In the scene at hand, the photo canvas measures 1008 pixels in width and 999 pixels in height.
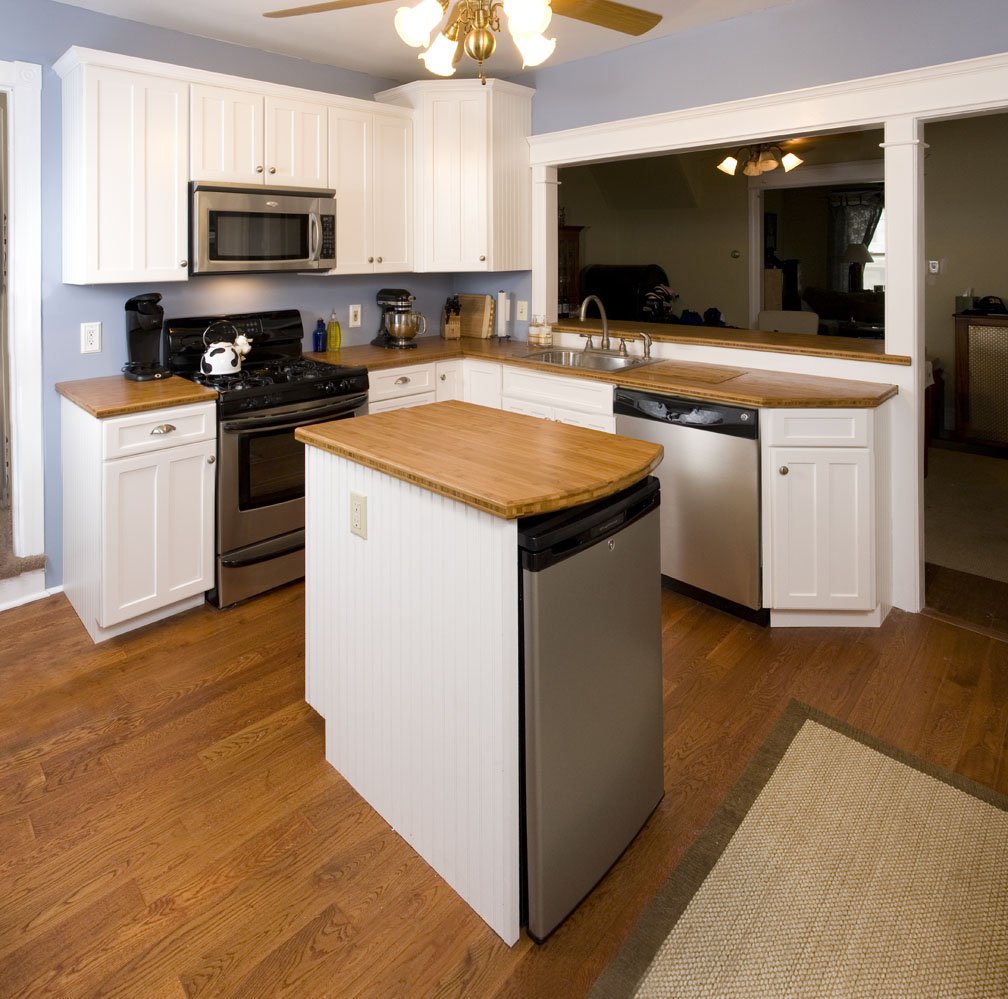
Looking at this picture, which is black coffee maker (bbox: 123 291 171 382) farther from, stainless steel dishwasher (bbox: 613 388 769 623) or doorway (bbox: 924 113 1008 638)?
doorway (bbox: 924 113 1008 638)

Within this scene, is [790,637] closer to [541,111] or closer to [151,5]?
[541,111]

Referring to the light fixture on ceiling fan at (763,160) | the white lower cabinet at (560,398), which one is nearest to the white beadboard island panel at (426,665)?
the white lower cabinet at (560,398)

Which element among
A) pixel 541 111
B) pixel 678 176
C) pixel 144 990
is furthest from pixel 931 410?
pixel 144 990

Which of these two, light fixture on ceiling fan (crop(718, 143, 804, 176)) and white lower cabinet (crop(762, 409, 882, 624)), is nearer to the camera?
white lower cabinet (crop(762, 409, 882, 624))

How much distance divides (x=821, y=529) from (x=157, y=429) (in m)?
2.56

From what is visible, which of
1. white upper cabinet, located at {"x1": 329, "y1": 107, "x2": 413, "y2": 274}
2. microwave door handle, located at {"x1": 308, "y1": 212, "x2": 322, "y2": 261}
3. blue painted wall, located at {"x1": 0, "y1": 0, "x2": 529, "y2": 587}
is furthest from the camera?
white upper cabinet, located at {"x1": 329, "y1": 107, "x2": 413, "y2": 274}

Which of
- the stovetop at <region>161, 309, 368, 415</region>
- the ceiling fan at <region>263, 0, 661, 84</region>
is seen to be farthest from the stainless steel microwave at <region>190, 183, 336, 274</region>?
the ceiling fan at <region>263, 0, 661, 84</region>

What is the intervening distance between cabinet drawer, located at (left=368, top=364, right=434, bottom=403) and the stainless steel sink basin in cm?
54

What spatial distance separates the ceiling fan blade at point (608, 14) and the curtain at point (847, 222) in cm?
569

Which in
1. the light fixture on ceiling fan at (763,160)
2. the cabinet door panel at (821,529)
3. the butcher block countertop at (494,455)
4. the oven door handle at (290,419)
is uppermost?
the light fixture on ceiling fan at (763,160)

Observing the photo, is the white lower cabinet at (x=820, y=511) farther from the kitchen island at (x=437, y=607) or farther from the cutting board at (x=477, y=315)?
the cutting board at (x=477, y=315)

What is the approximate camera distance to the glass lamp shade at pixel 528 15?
5.58 ft

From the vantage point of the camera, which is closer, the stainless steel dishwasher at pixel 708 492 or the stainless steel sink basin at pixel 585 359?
the stainless steel dishwasher at pixel 708 492

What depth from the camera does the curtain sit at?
7047 millimetres
